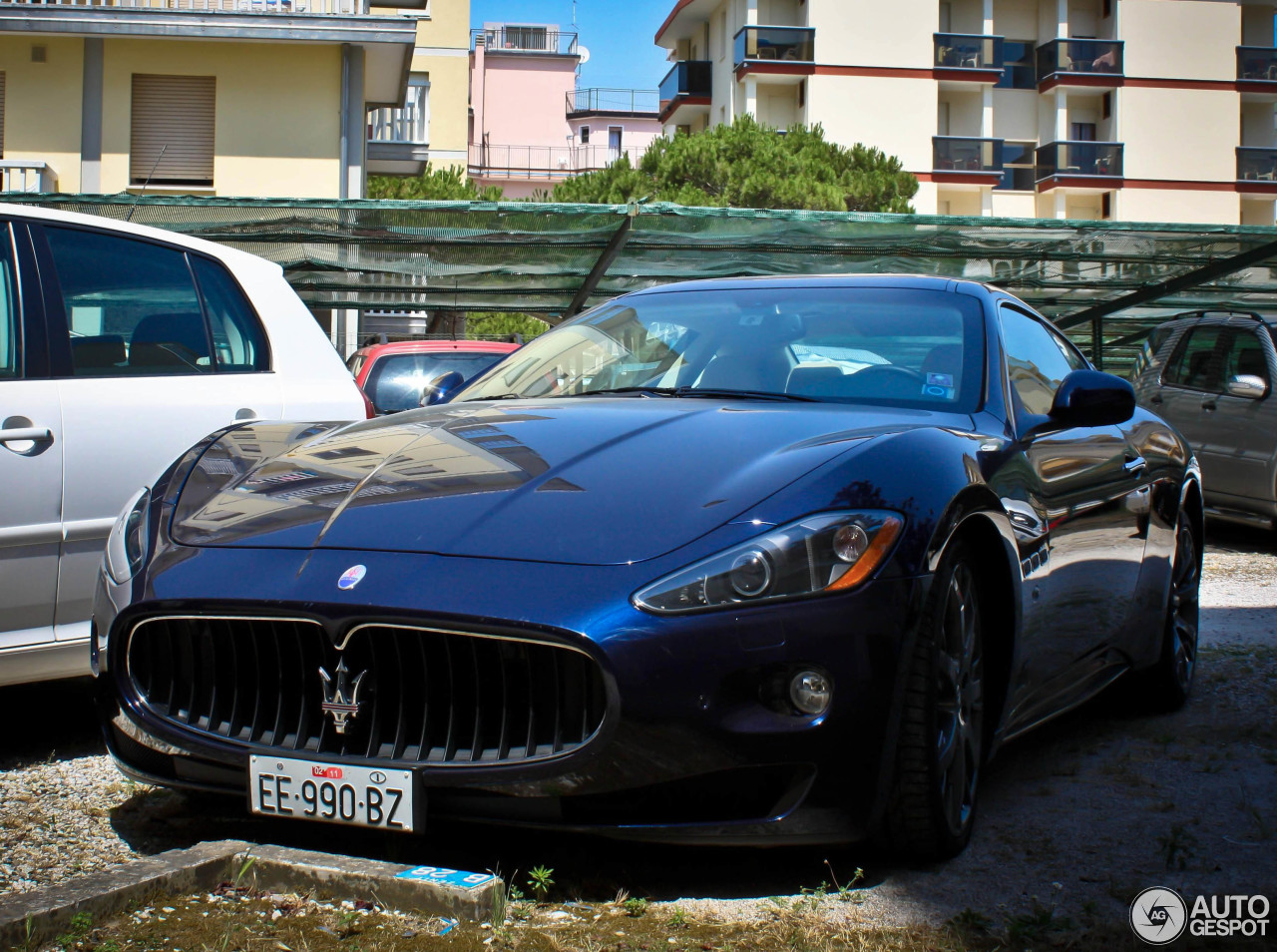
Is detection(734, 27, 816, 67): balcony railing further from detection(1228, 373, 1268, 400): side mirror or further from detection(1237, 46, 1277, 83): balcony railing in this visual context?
detection(1228, 373, 1268, 400): side mirror

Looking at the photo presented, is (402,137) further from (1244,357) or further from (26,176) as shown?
(1244,357)

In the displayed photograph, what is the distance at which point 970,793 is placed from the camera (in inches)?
127

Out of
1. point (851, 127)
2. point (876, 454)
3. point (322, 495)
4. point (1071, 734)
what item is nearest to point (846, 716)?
point (876, 454)

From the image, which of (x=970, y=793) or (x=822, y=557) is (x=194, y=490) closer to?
(x=822, y=557)

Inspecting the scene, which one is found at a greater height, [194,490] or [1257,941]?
[194,490]

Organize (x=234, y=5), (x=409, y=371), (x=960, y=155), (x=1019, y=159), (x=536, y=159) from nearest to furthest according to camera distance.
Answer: (x=409, y=371)
(x=234, y=5)
(x=960, y=155)
(x=1019, y=159)
(x=536, y=159)

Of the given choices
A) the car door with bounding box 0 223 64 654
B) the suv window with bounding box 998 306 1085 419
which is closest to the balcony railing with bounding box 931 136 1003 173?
the suv window with bounding box 998 306 1085 419

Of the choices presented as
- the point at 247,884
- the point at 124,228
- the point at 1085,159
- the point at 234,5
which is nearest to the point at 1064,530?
the point at 247,884

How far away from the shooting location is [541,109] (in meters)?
72.8

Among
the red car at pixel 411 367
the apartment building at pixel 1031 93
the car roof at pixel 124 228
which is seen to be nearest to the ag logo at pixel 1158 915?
the car roof at pixel 124 228

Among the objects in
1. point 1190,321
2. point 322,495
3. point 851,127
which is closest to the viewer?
point 322,495

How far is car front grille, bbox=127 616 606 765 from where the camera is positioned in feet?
8.63

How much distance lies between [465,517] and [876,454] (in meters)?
0.90

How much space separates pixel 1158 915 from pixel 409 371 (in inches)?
381
